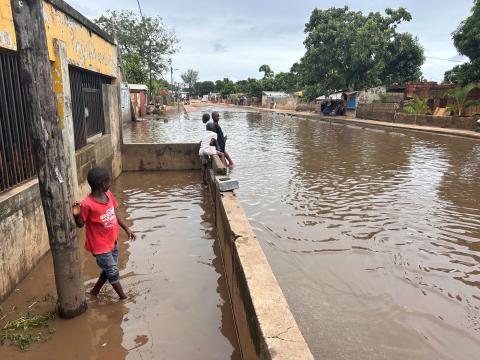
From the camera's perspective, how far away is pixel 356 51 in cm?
3130

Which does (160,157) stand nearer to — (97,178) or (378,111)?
(97,178)

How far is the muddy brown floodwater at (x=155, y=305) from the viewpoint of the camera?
10.7 feet

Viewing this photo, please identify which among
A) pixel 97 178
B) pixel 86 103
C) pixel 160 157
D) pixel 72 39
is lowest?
pixel 160 157

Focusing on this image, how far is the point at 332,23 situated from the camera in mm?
33938

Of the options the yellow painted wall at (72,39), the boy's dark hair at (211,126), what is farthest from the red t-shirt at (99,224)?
the boy's dark hair at (211,126)

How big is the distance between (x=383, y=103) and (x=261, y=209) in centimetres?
2629

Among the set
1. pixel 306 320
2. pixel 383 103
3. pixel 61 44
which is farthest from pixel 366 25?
pixel 306 320

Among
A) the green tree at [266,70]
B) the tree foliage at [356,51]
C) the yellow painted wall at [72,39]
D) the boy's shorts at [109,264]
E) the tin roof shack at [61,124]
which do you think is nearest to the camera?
the boy's shorts at [109,264]

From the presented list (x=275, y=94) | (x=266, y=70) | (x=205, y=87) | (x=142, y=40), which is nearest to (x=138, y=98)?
(x=142, y=40)

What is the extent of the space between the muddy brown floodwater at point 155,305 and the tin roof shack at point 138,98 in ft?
79.7

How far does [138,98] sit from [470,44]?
80.7 ft

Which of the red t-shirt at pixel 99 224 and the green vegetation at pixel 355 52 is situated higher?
the green vegetation at pixel 355 52

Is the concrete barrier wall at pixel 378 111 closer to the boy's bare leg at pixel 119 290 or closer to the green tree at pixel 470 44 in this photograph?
the green tree at pixel 470 44

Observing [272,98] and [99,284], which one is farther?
[272,98]
